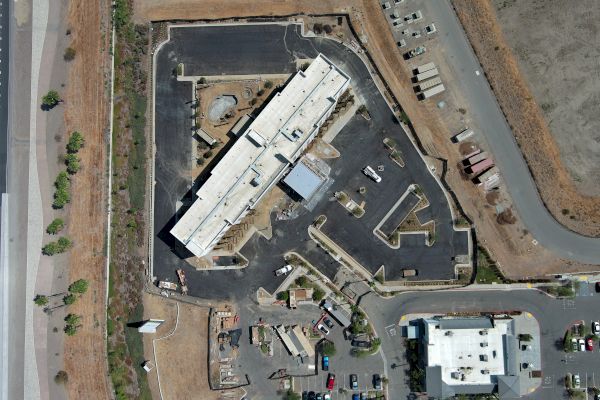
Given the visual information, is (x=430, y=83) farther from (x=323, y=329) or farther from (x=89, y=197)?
(x=89, y=197)

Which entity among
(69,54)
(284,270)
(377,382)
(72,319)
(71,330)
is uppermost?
Answer: (69,54)

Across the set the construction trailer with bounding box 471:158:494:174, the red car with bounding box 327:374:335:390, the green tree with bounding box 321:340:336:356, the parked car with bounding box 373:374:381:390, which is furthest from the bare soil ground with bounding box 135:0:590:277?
the red car with bounding box 327:374:335:390

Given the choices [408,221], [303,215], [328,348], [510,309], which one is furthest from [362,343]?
[510,309]

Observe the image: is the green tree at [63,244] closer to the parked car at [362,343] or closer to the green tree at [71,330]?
the green tree at [71,330]

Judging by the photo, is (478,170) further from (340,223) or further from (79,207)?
(79,207)

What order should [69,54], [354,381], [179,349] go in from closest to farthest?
[354,381]
[179,349]
[69,54]

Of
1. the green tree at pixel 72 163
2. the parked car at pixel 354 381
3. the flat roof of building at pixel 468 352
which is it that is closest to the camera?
the flat roof of building at pixel 468 352

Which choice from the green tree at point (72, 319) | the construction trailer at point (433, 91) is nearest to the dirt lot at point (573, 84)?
the construction trailer at point (433, 91)
